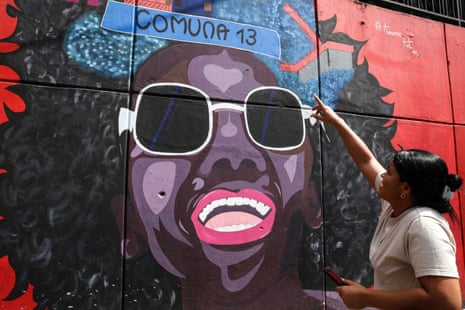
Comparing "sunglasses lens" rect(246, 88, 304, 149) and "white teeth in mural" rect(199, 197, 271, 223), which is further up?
"sunglasses lens" rect(246, 88, 304, 149)

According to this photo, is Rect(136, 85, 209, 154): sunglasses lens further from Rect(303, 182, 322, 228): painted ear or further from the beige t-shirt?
the beige t-shirt

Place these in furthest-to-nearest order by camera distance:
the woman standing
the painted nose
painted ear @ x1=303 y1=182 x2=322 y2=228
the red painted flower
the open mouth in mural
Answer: painted ear @ x1=303 y1=182 x2=322 y2=228
the painted nose
the open mouth in mural
the red painted flower
the woman standing

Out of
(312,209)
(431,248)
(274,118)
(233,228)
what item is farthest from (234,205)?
(431,248)

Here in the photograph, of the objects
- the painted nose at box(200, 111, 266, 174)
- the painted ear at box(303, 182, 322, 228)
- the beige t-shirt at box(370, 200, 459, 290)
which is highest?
the painted nose at box(200, 111, 266, 174)

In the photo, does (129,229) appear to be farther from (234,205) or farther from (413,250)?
(413,250)

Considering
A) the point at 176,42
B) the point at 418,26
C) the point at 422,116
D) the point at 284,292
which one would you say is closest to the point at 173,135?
the point at 176,42

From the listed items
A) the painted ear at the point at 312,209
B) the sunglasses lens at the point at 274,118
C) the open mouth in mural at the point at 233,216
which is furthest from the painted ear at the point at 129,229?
the painted ear at the point at 312,209

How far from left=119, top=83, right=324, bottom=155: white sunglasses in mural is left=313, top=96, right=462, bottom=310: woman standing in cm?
218

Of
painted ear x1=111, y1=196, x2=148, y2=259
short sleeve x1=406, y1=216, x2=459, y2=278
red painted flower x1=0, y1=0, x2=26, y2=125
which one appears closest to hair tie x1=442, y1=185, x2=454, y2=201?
short sleeve x1=406, y1=216, x2=459, y2=278

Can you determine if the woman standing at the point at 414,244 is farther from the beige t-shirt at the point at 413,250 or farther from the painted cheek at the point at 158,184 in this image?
the painted cheek at the point at 158,184

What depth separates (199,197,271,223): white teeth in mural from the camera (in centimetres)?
391

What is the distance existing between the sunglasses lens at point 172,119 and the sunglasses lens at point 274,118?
0.49 metres

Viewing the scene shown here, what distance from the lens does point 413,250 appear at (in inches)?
67.9

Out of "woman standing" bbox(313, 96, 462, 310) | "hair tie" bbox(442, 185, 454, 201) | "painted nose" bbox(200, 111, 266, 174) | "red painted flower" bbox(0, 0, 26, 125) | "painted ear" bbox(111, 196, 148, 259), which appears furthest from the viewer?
"painted nose" bbox(200, 111, 266, 174)
